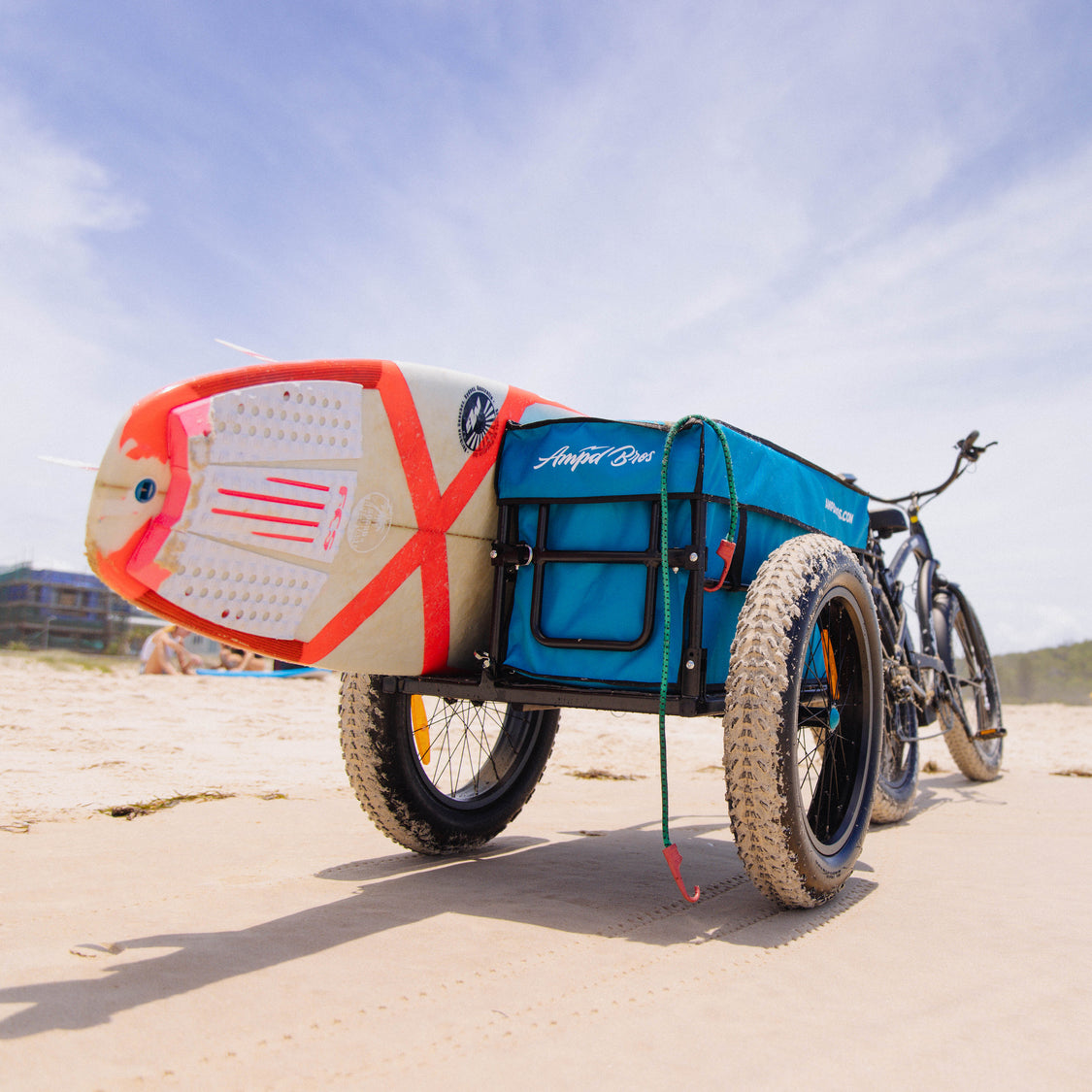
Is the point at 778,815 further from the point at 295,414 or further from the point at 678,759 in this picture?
the point at 678,759

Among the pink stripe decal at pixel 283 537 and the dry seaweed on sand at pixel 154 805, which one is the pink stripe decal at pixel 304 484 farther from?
the dry seaweed on sand at pixel 154 805

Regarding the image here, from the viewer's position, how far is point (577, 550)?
9.32 feet

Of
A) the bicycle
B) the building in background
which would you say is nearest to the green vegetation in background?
the bicycle

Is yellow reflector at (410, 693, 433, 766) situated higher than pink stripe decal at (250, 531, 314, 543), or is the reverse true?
pink stripe decal at (250, 531, 314, 543)

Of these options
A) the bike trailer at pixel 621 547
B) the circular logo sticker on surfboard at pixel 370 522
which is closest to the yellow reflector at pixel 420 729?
the bike trailer at pixel 621 547

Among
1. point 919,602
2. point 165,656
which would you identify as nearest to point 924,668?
point 919,602

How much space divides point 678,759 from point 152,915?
17.0 feet

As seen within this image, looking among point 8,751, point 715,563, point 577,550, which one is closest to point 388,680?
point 577,550

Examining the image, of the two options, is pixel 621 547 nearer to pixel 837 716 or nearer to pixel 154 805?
pixel 837 716

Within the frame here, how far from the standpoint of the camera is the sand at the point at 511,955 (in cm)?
157

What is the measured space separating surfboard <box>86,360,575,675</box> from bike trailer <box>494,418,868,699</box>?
0.16 metres

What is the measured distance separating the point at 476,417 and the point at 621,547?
66 cm

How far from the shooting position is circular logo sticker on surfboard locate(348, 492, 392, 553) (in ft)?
8.66

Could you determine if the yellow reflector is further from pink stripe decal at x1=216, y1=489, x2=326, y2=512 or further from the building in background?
the building in background
